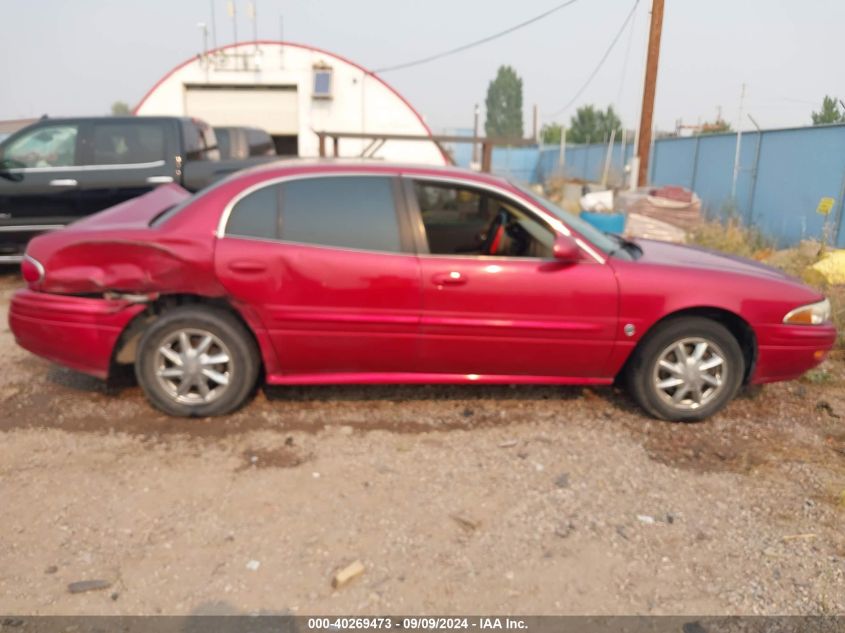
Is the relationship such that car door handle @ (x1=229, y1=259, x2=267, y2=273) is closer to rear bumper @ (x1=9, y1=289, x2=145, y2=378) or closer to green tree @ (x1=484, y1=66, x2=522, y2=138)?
rear bumper @ (x1=9, y1=289, x2=145, y2=378)

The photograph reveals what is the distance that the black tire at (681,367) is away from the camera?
4336 millimetres

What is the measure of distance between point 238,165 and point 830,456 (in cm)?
629

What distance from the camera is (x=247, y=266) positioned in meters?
4.13

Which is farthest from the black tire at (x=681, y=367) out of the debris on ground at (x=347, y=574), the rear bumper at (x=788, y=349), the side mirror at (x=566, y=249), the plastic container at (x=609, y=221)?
the plastic container at (x=609, y=221)

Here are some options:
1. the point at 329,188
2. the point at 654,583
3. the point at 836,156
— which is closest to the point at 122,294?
the point at 329,188

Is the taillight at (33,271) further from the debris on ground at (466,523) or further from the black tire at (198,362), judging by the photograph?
the debris on ground at (466,523)

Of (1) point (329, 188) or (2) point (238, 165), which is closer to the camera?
(1) point (329, 188)

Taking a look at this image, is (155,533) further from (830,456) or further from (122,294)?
(830,456)

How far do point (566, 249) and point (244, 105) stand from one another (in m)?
16.9

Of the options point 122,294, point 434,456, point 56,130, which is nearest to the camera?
point 434,456

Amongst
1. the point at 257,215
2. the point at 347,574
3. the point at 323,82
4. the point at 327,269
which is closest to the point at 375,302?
the point at 327,269

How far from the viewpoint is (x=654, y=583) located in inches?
115

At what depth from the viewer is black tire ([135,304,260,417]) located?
4188mm

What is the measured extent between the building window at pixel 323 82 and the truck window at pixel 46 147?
11658 mm
